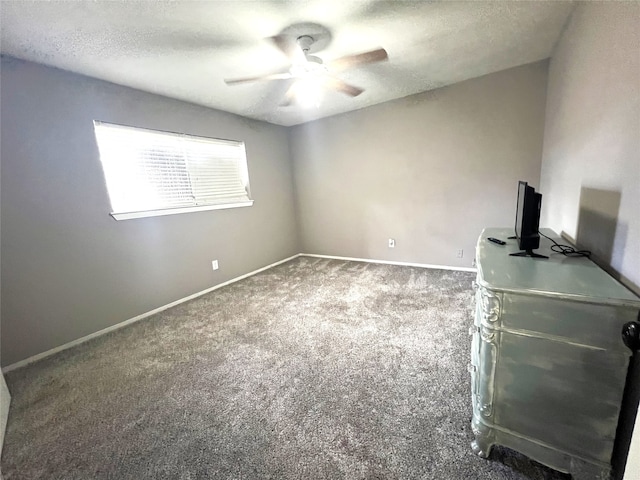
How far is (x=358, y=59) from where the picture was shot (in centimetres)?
192

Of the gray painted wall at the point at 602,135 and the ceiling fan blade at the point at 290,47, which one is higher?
the ceiling fan blade at the point at 290,47

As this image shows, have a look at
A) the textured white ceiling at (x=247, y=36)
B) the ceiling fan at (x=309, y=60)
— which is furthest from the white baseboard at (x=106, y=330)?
the ceiling fan at (x=309, y=60)

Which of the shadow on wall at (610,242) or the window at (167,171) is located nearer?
the shadow on wall at (610,242)

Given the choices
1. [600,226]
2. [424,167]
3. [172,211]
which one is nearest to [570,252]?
[600,226]

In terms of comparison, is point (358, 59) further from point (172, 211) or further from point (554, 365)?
point (172, 211)

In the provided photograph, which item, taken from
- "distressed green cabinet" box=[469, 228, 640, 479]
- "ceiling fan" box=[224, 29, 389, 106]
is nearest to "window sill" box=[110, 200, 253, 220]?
"ceiling fan" box=[224, 29, 389, 106]

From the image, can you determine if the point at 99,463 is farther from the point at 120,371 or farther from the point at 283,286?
the point at 283,286

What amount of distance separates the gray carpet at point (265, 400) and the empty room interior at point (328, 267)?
15 mm

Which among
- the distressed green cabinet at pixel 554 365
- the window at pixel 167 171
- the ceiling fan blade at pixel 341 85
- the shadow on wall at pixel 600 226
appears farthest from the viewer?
the window at pixel 167 171

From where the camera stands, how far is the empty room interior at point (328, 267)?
1.11 m

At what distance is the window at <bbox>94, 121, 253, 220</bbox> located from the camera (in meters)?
2.60

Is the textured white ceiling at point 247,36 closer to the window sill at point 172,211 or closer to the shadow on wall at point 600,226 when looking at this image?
the window sill at point 172,211

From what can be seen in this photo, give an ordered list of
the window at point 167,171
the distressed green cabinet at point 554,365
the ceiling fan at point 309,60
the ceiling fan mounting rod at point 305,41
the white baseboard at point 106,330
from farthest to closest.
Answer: the window at point 167,171 → the white baseboard at point 106,330 → the ceiling fan mounting rod at point 305,41 → the ceiling fan at point 309,60 → the distressed green cabinet at point 554,365

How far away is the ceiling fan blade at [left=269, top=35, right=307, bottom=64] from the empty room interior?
22mm
